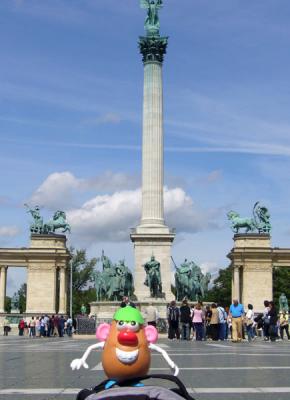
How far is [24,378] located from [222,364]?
5333 millimetres

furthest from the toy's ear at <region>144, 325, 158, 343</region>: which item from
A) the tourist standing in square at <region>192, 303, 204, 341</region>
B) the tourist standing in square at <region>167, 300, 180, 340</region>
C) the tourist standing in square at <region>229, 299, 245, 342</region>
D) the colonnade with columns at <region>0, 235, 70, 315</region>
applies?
the colonnade with columns at <region>0, 235, 70, 315</region>

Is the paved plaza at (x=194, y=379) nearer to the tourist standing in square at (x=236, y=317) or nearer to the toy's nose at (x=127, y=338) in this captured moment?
the toy's nose at (x=127, y=338)

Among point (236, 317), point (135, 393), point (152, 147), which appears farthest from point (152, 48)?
point (135, 393)

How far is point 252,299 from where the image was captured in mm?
96500

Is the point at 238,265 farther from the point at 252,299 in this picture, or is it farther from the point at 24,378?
the point at 24,378

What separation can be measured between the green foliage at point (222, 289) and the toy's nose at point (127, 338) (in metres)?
119

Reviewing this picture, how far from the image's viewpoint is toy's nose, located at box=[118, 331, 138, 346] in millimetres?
5594

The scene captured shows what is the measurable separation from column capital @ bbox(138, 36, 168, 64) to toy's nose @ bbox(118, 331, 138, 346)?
6524 centimetres

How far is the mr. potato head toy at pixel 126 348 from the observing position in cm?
556

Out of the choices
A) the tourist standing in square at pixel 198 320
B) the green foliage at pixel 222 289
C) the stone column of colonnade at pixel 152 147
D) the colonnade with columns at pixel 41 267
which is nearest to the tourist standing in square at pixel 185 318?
the tourist standing in square at pixel 198 320

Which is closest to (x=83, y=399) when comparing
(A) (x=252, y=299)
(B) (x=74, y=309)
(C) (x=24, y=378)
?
(C) (x=24, y=378)

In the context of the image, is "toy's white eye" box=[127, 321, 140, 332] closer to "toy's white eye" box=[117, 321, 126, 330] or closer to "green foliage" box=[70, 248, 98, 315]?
"toy's white eye" box=[117, 321, 126, 330]

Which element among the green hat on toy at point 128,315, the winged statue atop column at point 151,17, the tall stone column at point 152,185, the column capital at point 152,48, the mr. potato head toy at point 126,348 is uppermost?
the winged statue atop column at point 151,17

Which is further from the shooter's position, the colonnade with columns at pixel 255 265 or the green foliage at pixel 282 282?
the green foliage at pixel 282 282
